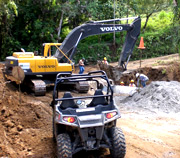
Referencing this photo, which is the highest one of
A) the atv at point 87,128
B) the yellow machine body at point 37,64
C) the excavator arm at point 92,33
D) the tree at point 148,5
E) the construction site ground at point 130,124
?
the tree at point 148,5

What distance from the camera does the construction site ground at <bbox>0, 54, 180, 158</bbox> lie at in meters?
7.20

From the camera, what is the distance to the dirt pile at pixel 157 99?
1193 centimetres

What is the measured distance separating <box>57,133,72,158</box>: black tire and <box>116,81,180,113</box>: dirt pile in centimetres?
624

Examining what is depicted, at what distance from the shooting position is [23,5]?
26734 millimetres

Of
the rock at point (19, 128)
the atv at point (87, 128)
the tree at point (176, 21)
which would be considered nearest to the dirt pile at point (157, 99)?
the tree at point (176, 21)

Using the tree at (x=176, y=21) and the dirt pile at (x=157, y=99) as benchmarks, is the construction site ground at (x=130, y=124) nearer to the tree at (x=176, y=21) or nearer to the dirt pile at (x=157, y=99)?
the dirt pile at (x=157, y=99)

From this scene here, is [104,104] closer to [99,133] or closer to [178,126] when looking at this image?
[99,133]

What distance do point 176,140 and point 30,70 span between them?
7.63m

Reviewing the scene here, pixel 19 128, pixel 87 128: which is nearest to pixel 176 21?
pixel 19 128

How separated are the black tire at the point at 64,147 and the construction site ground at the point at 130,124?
0.80 metres

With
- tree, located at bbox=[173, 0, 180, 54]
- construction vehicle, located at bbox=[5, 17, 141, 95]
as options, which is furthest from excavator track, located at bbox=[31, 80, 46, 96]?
tree, located at bbox=[173, 0, 180, 54]

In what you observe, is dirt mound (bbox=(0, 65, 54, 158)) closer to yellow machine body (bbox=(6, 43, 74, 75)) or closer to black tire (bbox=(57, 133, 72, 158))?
black tire (bbox=(57, 133, 72, 158))

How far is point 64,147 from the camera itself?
19.8 feet

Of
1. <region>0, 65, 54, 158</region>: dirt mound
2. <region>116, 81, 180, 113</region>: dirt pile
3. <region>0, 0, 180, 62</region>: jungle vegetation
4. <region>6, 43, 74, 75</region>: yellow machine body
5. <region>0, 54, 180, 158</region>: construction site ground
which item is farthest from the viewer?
<region>0, 0, 180, 62</region>: jungle vegetation
